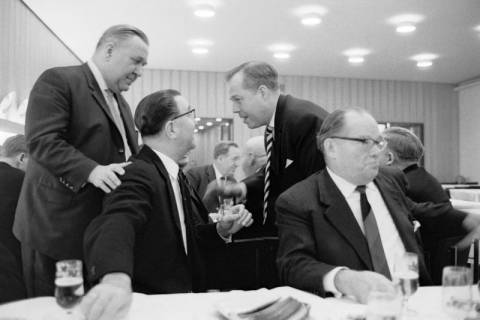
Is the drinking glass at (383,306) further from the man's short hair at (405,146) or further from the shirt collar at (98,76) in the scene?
the man's short hair at (405,146)

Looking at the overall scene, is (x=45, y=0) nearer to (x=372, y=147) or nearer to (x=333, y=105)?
(x=372, y=147)

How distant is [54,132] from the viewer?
2.14 m

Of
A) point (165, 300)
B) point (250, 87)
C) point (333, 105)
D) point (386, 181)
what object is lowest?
point (165, 300)

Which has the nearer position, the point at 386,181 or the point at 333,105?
the point at 386,181

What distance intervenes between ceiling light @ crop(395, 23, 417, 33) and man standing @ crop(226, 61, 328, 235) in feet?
12.7

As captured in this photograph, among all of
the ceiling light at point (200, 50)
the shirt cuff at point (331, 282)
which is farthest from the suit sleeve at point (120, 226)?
the ceiling light at point (200, 50)

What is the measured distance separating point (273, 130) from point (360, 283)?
1.35 m

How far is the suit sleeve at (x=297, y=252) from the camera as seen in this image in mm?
1707

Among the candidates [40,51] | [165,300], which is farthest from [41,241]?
[40,51]

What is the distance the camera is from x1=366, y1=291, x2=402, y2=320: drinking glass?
1.14 m

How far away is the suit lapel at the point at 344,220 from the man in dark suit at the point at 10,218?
1.12 meters

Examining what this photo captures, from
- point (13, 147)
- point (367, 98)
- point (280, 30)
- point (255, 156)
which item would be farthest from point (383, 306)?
point (367, 98)

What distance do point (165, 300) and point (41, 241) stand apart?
96 cm

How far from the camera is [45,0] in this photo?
5.39 meters
